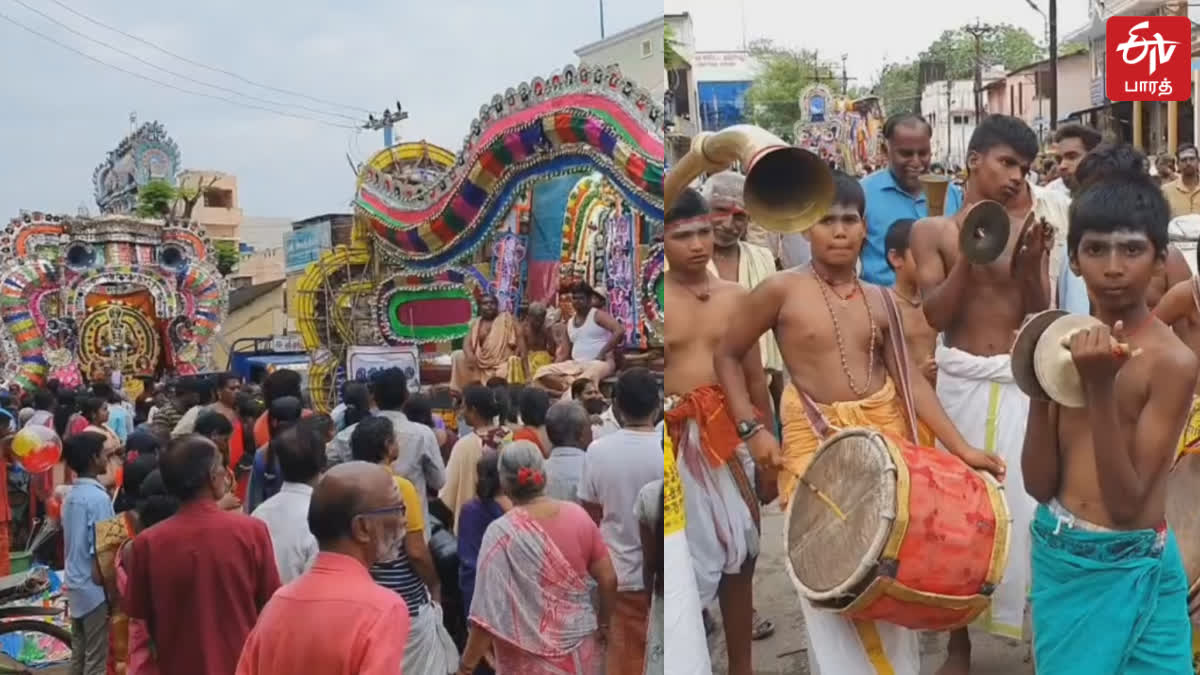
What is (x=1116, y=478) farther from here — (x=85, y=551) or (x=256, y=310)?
(x=256, y=310)

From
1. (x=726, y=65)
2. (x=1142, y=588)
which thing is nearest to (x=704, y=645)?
(x=1142, y=588)

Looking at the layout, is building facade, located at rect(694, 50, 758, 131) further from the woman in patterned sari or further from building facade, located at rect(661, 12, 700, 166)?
the woman in patterned sari

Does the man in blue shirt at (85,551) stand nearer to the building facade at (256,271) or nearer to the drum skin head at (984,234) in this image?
the drum skin head at (984,234)

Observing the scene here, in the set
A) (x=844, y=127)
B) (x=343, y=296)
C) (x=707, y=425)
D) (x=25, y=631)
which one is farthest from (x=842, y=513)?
(x=343, y=296)

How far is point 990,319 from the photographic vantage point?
3998 millimetres

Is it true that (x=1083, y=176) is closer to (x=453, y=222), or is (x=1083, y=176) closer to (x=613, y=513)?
(x=613, y=513)

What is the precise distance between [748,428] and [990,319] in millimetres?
994

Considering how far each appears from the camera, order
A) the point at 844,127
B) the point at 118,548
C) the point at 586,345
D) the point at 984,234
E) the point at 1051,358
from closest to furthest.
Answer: the point at 1051,358 → the point at 984,234 → the point at 118,548 → the point at 586,345 → the point at 844,127

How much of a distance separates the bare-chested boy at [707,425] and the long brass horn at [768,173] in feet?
2.09

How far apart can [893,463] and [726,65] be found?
6912 mm

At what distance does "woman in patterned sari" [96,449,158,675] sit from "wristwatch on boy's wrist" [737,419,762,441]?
2.26 meters

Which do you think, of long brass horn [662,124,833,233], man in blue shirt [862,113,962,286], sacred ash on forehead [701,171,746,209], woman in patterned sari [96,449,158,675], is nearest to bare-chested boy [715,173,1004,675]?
long brass horn [662,124,833,233]

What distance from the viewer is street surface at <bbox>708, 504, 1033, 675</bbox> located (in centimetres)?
412

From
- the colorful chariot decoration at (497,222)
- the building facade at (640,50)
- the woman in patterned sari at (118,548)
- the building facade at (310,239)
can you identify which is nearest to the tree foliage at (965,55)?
the building facade at (310,239)
